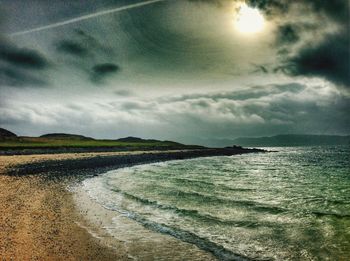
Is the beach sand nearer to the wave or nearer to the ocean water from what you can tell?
the ocean water

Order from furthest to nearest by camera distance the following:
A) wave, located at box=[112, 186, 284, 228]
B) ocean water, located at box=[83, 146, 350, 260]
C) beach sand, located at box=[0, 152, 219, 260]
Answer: wave, located at box=[112, 186, 284, 228], ocean water, located at box=[83, 146, 350, 260], beach sand, located at box=[0, 152, 219, 260]

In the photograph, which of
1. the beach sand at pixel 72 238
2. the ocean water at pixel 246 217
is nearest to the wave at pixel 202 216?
the ocean water at pixel 246 217

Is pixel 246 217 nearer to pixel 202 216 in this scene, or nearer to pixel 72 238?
pixel 202 216

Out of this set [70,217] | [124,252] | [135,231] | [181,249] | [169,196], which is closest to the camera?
[124,252]

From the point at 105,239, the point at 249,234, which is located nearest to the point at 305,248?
the point at 249,234

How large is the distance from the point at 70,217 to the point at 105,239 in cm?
427

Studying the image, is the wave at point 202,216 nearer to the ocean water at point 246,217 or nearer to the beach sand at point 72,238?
the ocean water at point 246,217

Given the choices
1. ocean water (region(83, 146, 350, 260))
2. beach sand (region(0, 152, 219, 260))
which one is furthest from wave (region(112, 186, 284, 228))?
beach sand (region(0, 152, 219, 260))

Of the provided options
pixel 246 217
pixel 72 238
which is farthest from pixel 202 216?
pixel 72 238

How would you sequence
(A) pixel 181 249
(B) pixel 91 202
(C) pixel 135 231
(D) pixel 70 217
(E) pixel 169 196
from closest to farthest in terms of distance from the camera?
1. (A) pixel 181 249
2. (C) pixel 135 231
3. (D) pixel 70 217
4. (B) pixel 91 202
5. (E) pixel 169 196

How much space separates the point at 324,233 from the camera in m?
14.3

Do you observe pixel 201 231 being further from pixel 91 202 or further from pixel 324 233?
pixel 91 202

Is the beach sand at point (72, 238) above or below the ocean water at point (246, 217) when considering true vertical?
above

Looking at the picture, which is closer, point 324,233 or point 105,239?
point 105,239
